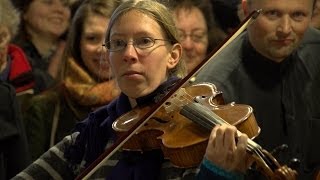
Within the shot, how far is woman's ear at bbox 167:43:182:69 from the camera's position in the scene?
2008mm

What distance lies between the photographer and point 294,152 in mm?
2238

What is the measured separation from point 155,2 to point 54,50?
155cm

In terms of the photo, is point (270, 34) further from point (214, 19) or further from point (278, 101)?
point (214, 19)

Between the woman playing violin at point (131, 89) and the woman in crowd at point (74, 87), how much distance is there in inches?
26.4

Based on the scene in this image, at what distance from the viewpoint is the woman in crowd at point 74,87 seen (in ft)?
9.19

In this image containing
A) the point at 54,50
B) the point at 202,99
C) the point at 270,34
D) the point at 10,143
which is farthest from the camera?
the point at 54,50

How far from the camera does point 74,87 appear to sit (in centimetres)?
280

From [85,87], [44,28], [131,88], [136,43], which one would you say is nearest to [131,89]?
[131,88]

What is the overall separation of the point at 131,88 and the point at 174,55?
6.5 inches

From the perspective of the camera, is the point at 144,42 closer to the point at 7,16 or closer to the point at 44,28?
the point at 7,16

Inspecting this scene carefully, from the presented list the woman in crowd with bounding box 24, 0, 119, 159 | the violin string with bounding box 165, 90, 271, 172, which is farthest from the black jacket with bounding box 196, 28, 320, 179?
the woman in crowd with bounding box 24, 0, 119, 159

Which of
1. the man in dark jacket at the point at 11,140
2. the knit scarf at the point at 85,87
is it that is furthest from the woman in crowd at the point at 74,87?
the man in dark jacket at the point at 11,140

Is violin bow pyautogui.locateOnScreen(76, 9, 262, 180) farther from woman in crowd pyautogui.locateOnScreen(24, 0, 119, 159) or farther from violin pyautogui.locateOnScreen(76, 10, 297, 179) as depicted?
woman in crowd pyautogui.locateOnScreen(24, 0, 119, 159)

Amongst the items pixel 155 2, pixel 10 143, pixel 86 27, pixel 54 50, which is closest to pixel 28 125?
pixel 10 143
